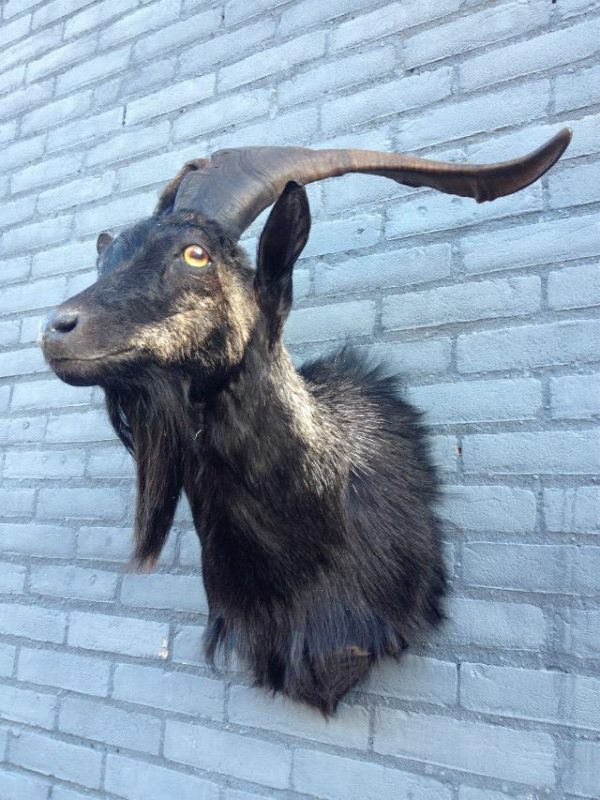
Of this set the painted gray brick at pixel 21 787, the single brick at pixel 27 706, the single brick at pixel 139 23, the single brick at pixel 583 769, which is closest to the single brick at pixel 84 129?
the single brick at pixel 139 23

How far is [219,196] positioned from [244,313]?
261 mm

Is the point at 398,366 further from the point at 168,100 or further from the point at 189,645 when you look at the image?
the point at 168,100

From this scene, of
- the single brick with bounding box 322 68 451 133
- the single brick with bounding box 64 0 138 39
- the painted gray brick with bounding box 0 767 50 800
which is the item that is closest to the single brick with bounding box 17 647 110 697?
the painted gray brick with bounding box 0 767 50 800

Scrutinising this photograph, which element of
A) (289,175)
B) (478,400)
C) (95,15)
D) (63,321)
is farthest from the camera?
(95,15)

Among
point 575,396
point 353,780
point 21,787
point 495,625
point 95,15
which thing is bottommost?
point 21,787

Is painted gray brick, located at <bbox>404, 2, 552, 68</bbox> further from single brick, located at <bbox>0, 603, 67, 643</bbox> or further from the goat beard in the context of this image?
single brick, located at <bbox>0, 603, 67, 643</bbox>

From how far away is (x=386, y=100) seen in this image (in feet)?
6.84

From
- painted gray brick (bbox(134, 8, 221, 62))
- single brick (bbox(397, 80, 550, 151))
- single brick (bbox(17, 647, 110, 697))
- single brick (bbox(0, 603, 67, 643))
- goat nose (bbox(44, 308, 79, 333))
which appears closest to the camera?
goat nose (bbox(44, 308, 79, 333))

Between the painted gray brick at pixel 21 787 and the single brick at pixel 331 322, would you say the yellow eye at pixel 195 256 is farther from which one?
the painted gray brick at pixel 21 787

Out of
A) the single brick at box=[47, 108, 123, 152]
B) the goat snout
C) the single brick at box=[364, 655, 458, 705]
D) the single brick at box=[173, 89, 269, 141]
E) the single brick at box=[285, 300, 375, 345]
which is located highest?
the single brick at box=[47, 108, 123, 152]

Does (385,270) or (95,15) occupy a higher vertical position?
(95,15)

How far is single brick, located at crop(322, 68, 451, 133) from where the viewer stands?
6.61ft

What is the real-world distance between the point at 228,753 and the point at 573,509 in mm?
1017

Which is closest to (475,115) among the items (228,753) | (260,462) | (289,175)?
(289,175)
